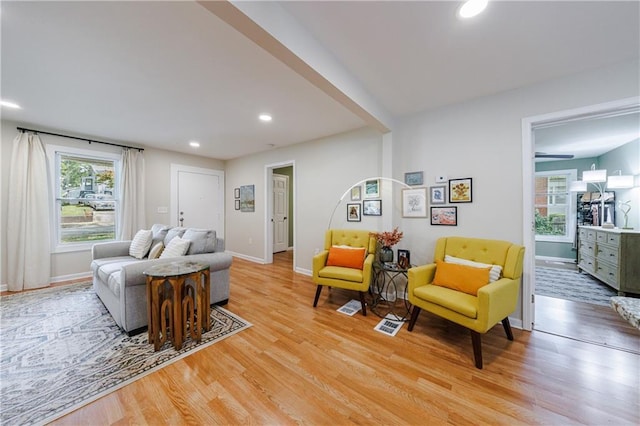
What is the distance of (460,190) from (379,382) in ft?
7.10

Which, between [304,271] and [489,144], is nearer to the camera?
[489,144]

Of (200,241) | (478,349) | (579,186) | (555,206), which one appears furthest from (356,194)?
(555,206)

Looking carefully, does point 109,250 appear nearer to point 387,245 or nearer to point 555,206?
point 387,245

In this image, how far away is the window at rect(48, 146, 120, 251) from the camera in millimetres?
3783

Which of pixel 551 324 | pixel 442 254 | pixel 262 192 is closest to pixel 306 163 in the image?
pixel 262 192

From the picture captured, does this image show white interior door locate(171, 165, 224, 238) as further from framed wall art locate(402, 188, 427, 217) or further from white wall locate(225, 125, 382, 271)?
framed wall art locate(402, 188, 427, 217)

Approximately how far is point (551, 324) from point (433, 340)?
4.51 feet

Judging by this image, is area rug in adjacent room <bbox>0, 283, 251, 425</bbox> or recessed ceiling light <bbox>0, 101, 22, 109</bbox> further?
recessed ceiling light <bbox>0, 101, 22, 109</bbox>

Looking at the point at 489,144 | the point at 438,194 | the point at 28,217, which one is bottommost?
the point at 28,217

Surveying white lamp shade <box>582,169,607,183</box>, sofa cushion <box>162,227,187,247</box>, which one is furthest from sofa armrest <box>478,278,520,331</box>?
white lamp shade <box>582,169,607,183</box>

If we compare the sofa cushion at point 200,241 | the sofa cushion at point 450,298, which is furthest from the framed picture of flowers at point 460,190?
the sofa cushion at point 200,241

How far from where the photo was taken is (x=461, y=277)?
216 centimetres

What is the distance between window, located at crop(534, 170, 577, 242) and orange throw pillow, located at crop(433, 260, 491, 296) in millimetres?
4879

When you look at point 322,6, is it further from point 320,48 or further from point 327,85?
point 327,85
